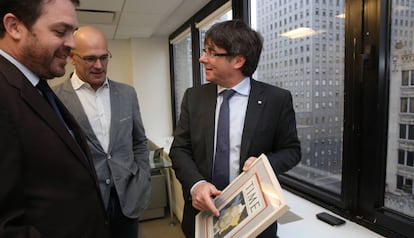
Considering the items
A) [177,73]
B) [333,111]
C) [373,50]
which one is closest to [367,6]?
[373,50]

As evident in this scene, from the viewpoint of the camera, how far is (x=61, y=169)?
0.73 m

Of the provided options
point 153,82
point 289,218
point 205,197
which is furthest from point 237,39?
point 153,82

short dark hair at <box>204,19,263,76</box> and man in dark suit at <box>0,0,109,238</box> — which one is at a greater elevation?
short dark hair at <box>204,19,263,76</box>

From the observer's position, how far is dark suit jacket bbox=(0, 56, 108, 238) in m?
0.61

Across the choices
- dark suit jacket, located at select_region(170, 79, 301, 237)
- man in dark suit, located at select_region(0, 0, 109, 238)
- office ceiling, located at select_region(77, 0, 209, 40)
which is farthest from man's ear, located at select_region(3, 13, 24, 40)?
office ceiling, located at select_region(77, 0, 209, 40)

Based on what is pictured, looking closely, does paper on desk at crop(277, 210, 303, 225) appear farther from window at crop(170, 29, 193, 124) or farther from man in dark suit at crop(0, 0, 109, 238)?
window at crop(170, 29, 193, 124)

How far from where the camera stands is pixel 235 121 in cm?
112

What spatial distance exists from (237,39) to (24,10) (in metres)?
0.72

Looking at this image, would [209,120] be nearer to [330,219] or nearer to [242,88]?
[242,88]

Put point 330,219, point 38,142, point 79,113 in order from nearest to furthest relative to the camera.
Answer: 1. point 38,142
2. point 79,113
3. point 330,219

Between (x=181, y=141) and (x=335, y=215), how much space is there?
3.16 ft

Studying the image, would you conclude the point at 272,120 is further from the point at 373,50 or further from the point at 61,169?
the point at 61,169

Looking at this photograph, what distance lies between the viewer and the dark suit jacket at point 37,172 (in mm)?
614

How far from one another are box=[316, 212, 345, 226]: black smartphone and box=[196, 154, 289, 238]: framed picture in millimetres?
821
